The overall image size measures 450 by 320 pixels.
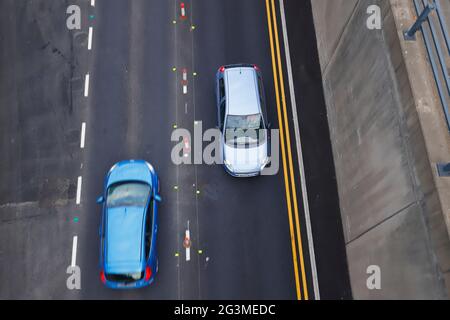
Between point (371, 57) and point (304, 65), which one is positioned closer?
point (371, 57)

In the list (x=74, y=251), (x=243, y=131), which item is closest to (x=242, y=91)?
(x=243, y=131)

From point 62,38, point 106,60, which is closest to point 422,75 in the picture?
point 106,60

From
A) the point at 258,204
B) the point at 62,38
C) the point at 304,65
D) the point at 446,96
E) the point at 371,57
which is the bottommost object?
the point at 258,204

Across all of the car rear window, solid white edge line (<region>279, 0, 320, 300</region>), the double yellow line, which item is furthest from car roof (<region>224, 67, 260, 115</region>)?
the car rear window

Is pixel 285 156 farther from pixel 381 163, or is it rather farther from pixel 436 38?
pixel 436 38

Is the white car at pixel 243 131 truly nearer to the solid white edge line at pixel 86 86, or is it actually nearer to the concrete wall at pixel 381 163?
the concrete wall at pixel 381 163

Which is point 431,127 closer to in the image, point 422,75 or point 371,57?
point 422,75

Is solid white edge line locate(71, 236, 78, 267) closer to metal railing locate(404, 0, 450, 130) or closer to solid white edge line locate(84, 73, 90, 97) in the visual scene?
solid white edge line locate(84, 73, 90, 97)
